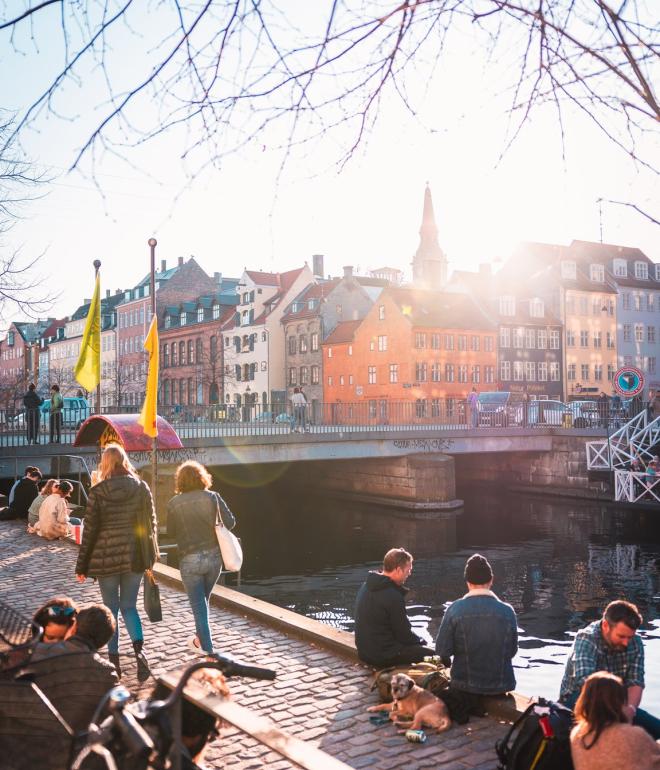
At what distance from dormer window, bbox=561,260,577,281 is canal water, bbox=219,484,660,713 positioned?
36.6 m

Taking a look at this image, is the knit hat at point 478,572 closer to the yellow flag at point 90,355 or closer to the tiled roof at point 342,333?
the yellow flag at point 90,355

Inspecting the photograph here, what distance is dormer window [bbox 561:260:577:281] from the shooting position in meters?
71.1

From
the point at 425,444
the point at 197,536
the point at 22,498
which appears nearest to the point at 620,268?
the point at 425,444

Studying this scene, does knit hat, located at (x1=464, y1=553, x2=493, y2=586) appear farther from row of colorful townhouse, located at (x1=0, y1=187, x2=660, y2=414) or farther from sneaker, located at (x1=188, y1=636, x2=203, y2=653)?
row of colorful townhouse, located at (x1=0, y1=187, x2=660, y2=414)

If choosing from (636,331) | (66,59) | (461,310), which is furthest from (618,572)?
(636,331)

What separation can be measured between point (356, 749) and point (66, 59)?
468cm

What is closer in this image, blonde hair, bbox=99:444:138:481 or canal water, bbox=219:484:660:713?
blonde hair, bbox=99:444:138:481

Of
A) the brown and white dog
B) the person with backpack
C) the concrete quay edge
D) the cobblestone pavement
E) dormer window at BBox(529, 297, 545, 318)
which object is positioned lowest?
the cobblestone pavement

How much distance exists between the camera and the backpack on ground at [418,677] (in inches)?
263

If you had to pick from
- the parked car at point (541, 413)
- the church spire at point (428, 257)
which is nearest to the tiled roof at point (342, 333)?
the church spire at point (428, 257)

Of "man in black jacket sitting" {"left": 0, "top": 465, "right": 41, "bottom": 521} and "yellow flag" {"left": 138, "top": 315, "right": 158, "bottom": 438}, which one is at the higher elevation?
"yellow flag" {"left": 138, "top": 315, "right": 158, "bottom": 438}

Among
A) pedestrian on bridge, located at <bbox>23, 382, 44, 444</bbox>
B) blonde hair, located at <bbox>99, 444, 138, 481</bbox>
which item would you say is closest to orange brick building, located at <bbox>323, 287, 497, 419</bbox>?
pedestrian on bridge, located at <bbox>23, 382, 44, 444</bbox>

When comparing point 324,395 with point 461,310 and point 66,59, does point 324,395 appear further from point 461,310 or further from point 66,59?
point 66,59

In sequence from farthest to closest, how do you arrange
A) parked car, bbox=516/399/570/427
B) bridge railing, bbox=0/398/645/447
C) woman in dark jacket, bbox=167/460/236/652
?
parked car, bbox=516/399/570/427 → bridge railing, bbox=0/398/645/447 → woman in dark jacket, bbox=167/460/236/652
